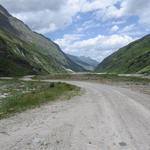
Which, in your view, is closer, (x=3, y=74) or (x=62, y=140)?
(x=62, y=140)

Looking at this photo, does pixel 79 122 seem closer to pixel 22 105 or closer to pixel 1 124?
pixel 1 124

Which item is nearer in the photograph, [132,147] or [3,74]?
[132,147]

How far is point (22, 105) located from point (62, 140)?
46.6 ft

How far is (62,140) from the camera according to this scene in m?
12.8

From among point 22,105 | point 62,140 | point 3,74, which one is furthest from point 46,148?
point 3,74

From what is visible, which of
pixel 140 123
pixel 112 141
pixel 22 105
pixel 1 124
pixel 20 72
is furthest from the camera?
pixel 20 72

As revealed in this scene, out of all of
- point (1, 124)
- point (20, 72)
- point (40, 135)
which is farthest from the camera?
point (20, 72)

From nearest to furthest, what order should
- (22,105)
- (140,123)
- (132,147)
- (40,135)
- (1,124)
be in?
1. (132,147)
2. (40,135)
3. (140,123)
4. (1,124)
5. (22,105)

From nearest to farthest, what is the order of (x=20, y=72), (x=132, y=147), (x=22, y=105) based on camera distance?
(x=132, y=147) → (x=22, y=105) → (x=20, y=72)

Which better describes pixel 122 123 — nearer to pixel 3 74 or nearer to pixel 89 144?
pixel 89 144

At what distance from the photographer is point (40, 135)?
1390 centimetres

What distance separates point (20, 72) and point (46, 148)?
165 metres

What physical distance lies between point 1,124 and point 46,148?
252 inches

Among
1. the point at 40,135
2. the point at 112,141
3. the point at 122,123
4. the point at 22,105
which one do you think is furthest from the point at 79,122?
the point at 22,105
